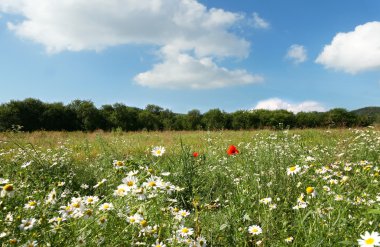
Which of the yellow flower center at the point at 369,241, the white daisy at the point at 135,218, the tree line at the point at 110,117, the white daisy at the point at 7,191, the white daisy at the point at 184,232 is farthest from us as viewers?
the tree line at the point at 110,117

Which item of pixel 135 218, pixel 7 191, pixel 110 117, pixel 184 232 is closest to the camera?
pixel 7 191

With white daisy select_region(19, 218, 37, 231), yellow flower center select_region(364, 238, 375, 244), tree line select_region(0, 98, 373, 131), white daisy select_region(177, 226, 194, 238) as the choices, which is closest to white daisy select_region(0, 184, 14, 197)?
white daisy select_region(19, 218, 37, 231)

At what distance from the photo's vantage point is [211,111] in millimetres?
58438

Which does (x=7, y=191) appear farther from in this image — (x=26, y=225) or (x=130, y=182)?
(x=130, y=182)

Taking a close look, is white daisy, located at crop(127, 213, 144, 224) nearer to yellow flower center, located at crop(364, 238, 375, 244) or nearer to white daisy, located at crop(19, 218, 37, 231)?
white daisy, located at crop(19, 218, 37, 231)

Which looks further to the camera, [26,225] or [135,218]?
[135,218]

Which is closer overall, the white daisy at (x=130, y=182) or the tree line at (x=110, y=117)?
the white daisy at (x=130, y=182)

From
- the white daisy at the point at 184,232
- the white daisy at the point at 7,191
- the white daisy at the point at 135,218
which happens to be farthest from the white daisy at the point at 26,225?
the white daisy at the point at 184,232

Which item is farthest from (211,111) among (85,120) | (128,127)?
(85,120)

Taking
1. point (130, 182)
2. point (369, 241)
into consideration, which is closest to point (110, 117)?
point (130, 182)

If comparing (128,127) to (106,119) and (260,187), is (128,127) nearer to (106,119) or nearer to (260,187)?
(106,119)

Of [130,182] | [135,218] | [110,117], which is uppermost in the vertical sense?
[110,117]

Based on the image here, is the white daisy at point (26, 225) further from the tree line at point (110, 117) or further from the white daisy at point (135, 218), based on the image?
the tree line at point (110, 117)

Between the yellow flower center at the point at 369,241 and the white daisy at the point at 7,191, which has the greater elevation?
the white daisy at the point at 7,191
